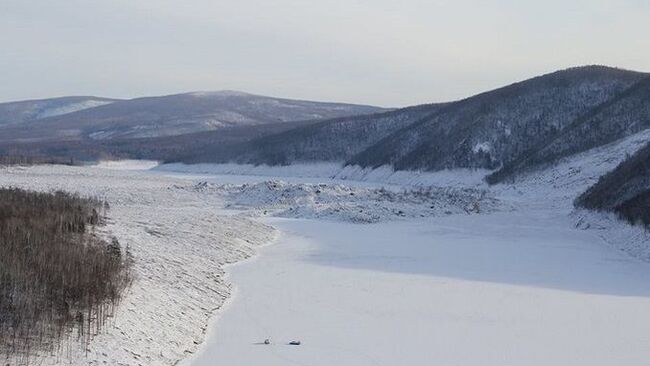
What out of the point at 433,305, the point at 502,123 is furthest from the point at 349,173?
the point at 433,305

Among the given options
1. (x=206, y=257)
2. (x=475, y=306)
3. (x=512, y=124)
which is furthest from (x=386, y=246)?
(x=512, y=124)

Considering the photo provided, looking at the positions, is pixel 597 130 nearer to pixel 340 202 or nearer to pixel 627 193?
pixel 627 193

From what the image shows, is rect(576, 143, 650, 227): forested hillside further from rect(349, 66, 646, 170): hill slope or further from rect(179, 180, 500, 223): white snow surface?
rect(349, 66, 646, 170): hill slope

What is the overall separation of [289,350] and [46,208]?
41.7 feet

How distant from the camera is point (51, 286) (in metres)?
11.8

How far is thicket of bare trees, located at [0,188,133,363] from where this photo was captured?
1038cm

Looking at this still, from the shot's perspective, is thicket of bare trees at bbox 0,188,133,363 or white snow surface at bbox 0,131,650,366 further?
white snow surface at bbox 0,131,650,366

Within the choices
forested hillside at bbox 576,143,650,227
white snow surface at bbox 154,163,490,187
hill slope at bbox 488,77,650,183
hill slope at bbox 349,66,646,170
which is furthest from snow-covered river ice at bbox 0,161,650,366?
hill slope at bbox 349,66,646,170

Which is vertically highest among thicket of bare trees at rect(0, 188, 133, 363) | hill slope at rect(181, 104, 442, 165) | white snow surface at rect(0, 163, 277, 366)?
hill slope at rect(181, 104, 442, 165)

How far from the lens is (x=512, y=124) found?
260 feet

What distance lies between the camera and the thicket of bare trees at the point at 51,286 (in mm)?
10383

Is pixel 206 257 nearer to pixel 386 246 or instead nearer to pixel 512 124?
pixel 386 246

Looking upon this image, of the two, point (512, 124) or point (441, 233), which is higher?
point (512, 124)

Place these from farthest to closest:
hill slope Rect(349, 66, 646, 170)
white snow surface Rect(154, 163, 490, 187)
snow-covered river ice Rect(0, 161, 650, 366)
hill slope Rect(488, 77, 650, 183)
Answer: hill slope Rect(349, 66, 646, 170) < white snow surface Rect(154, 163, 490, 187) < hill slope Rect(488, 77, 650, 183) < snow-covered river ice Rect(0, 161, 650, 366)
